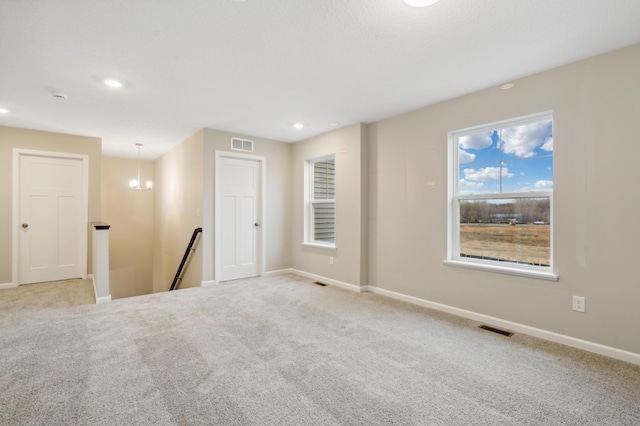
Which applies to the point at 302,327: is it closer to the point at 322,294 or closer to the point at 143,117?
the point at 322,294

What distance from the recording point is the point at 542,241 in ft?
9.46

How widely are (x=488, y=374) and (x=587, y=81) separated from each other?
2.50m

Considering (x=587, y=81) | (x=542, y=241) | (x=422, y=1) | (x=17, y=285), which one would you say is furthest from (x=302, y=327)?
(x=17, y=285)

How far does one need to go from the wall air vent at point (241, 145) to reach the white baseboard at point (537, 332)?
3318 mm

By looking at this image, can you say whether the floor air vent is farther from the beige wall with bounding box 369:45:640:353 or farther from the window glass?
the window glass

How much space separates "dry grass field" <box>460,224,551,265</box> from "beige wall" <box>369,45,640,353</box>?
0.56 ft

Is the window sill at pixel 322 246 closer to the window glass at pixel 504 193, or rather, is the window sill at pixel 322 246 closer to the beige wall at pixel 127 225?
the window glass at pixel 504 193

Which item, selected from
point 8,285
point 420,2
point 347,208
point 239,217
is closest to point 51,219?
point 8,285

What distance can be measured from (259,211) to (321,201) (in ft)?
3.59

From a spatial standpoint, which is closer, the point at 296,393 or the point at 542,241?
the point at 296,393

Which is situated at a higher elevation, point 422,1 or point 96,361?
point 422,1

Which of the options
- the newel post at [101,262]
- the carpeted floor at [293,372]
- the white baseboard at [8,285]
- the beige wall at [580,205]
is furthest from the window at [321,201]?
the white baseboard at [8,285]

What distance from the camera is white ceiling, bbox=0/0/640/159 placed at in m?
1.95

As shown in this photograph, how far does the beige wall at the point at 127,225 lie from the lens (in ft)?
23.2
